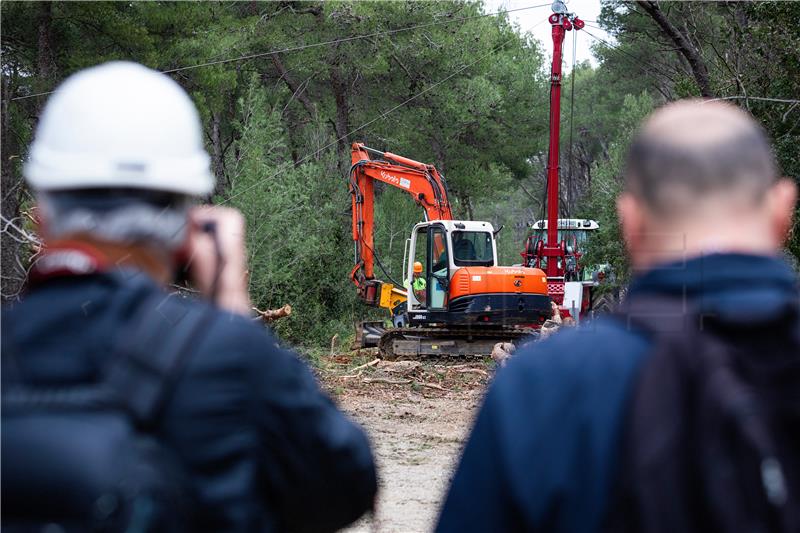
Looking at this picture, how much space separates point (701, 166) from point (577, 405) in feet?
1.47

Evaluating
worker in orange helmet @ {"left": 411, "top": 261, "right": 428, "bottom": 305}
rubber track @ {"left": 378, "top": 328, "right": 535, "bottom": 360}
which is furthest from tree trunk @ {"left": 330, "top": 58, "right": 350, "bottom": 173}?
rubber track @ {"left": 378, "top": 328, "right": 535, "bottom": 360}

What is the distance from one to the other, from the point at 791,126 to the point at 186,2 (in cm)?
1218

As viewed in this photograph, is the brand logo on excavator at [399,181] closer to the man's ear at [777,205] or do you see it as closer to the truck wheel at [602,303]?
the truck wheel at [602,303]

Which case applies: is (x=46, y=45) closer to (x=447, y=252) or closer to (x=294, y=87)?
(x=447, y=252)

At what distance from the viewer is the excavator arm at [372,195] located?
23.7 m

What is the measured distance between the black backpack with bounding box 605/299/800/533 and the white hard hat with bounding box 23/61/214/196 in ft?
2.95

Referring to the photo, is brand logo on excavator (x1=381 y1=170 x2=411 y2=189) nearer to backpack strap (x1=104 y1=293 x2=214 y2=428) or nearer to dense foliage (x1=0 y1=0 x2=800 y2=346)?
dense foliage (x1=0 y1=0 x2=800 y2=346)

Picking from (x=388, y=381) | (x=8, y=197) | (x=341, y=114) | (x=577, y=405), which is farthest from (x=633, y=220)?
(x=341, y=114)

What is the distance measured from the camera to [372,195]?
24.9 meters

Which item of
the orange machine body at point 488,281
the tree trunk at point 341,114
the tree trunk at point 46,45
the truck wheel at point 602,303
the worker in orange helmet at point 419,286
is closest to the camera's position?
the tree trunk at point 46,45

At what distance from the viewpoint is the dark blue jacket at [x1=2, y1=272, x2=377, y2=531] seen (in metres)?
1.74

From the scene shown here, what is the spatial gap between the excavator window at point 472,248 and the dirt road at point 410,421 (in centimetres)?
249

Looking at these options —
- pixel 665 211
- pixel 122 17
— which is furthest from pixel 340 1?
pixel 665 211

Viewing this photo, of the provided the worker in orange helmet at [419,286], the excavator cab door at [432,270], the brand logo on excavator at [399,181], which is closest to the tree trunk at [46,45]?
the brand logo on excavator at [399,181]
